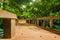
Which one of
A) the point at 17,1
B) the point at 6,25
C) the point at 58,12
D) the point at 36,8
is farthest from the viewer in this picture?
the point at 36,8

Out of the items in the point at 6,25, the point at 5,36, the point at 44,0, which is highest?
the point at 44,0

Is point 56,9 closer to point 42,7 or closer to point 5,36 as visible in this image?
point 42,7

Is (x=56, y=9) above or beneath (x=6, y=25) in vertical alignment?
above

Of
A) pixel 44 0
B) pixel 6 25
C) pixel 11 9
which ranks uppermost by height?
pixel 44 0

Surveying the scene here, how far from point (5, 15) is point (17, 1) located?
14.8 ft

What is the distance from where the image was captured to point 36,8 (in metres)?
12.5

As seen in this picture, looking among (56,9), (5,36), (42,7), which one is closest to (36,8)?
(42,7)

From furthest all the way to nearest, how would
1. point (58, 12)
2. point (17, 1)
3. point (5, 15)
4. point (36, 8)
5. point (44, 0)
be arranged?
point (36, 8) < point (44, 0) < point (58, 12) < point (17, 1) < point (5, 15)

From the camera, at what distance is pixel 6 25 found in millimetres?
2613

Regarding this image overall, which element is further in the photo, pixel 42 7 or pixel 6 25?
pixel 42 7

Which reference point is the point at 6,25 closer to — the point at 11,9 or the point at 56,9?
the point at 11,9

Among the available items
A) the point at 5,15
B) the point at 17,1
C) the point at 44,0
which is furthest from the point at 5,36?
the point at 44,0

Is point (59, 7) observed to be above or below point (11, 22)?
above

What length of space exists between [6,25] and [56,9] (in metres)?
5.81
